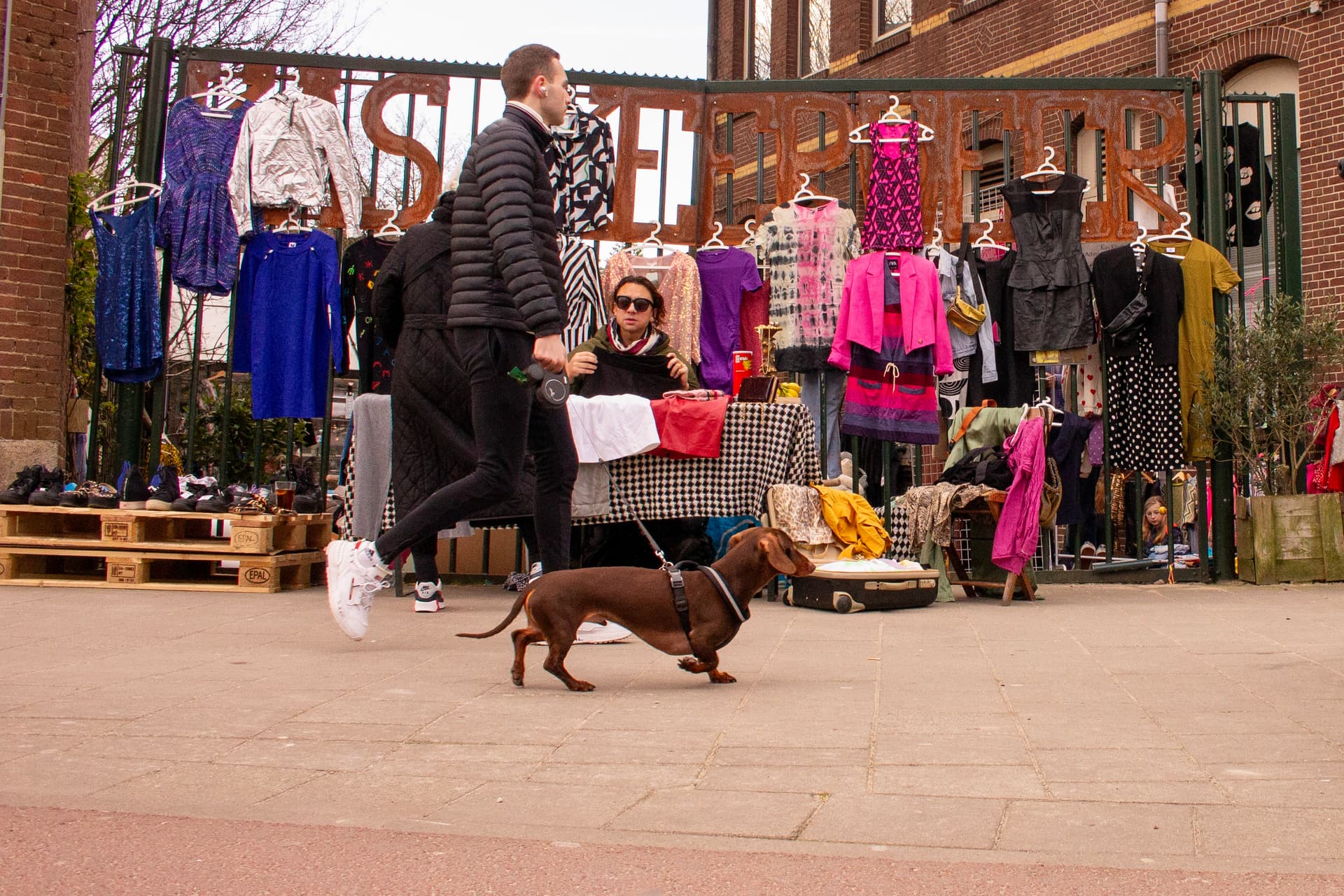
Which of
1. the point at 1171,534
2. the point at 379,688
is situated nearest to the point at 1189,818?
the point at 379,688

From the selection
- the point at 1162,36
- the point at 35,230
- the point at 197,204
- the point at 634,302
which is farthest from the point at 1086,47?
the point at 35,230

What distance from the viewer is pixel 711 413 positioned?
7.96m

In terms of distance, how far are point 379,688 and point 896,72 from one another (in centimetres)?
1676

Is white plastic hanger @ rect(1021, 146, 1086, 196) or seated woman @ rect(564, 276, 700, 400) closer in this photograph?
seated woman @ rect(564, 276, 700, 400)

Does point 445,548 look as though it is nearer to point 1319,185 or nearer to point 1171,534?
point 1171,534

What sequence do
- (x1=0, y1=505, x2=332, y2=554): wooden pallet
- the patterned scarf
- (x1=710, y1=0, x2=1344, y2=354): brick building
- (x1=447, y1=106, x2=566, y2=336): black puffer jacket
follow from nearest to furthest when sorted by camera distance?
(x1=447, y1=106, x2=566, y2=336): black puffer jacket → (x1=0, y1=505, x2=332, y2=554): wooden pallet → the patterned scarf → (x1=710, y1=0, x2=1344, y2=354): brick building

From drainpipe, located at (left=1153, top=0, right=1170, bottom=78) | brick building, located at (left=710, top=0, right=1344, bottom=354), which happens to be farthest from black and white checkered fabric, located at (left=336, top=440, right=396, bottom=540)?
drainpipe, located at (left=1153, top=0, right=1170, bottom=78)

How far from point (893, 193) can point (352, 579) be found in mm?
5599

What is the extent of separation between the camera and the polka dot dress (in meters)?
9.27

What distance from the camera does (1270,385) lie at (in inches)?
352

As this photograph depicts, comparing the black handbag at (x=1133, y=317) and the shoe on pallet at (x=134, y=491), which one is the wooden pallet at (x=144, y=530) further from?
the black handbag at (x=1133, y=317)

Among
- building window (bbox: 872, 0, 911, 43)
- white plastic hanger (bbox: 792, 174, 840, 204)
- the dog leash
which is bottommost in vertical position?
the dog leash

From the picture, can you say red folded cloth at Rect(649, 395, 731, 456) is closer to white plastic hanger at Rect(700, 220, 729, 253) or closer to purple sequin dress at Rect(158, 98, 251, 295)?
white plastic hanger at Rect(700, 220, 729, 253)

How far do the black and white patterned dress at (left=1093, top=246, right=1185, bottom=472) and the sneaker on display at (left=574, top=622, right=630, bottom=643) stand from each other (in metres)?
4.77
